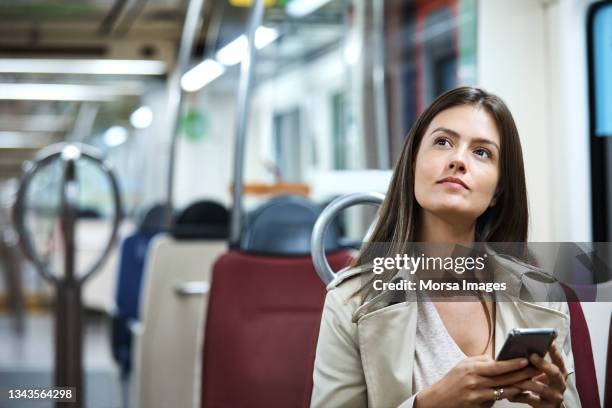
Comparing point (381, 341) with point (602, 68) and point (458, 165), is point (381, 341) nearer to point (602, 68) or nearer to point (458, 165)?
point (458, 165)

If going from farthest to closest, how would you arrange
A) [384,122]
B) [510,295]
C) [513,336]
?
[384,122] < [510,295] < [513,336]

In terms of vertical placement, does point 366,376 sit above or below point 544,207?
below

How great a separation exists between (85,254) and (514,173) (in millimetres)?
10223

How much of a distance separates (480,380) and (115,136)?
12423mm

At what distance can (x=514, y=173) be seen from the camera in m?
1.38

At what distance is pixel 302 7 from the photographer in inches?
196

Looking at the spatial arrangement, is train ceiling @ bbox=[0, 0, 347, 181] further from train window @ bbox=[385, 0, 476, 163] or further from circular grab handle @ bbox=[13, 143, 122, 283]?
circular grab handle @ bbox=[13, 143, 122, 283]

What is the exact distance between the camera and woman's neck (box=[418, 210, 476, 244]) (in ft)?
4.54

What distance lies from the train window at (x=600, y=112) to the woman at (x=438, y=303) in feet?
2.87

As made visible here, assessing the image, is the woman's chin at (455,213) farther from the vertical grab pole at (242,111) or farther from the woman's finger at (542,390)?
the vertical grab pole at (242,111)

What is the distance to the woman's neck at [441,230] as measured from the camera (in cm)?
138

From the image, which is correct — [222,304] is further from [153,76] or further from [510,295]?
[153,76]

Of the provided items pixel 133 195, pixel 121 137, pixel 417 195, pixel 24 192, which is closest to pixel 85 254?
pixel 133 195

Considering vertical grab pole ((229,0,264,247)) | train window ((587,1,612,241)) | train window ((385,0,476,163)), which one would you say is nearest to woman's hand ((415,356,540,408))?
train window ((587,1,612,241))
